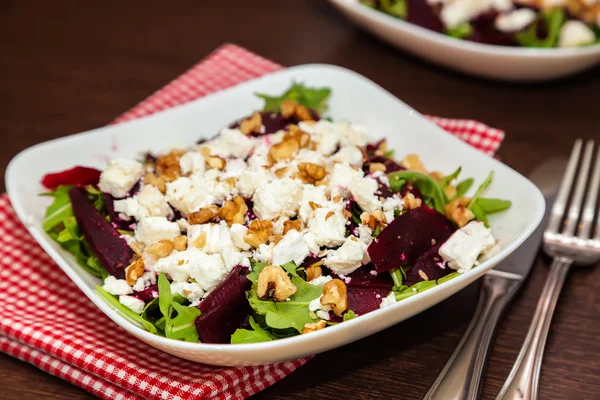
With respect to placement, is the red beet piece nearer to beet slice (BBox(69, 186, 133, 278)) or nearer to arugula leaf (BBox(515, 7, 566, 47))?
beet slice (BBox(69, 186, 133, 278))

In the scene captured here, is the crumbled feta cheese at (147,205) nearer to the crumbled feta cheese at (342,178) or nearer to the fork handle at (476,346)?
the crumbled feta cheese at (342,178)

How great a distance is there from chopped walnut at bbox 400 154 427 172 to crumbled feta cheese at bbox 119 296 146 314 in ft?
2.40

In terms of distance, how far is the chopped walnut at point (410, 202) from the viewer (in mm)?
1449

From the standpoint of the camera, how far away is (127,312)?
129cm

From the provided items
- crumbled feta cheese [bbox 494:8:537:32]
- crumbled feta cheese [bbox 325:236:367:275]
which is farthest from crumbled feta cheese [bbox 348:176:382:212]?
crumbled feta cheese [bbox 494:8:537:32]

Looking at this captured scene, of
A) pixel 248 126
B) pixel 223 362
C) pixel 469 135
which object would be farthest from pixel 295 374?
pixel 469 135

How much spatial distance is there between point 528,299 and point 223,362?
0.74 metres

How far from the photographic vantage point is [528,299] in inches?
60.2

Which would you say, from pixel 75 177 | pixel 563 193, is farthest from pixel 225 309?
pixel 563 193

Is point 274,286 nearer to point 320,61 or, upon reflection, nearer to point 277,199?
point 277,199

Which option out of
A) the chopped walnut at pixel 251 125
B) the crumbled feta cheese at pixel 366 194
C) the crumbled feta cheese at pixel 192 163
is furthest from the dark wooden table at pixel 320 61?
the chopped walnut at pixel 251 125

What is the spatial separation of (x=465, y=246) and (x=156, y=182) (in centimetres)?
69

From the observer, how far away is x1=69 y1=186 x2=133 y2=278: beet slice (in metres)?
1.39

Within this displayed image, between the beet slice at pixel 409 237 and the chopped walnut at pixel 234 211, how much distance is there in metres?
0.28
